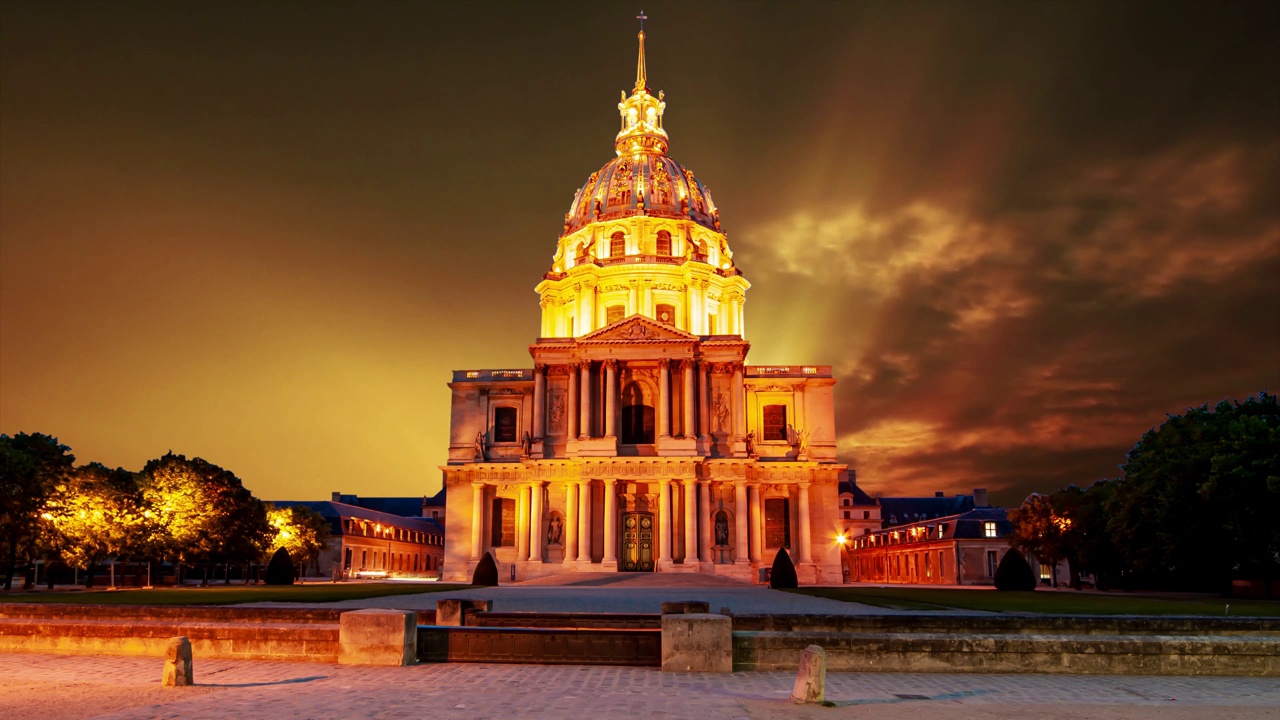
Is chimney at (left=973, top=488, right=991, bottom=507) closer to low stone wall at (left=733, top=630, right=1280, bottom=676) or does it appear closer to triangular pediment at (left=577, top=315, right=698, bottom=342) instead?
triangular pediment at (left=577, top=315, right=698, bottom=342)

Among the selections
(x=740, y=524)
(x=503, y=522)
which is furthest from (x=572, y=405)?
(x=740, y=524)

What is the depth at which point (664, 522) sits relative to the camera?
213 feet

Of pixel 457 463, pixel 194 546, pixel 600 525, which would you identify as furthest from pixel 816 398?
pixel 194 546

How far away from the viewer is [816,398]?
241 ft

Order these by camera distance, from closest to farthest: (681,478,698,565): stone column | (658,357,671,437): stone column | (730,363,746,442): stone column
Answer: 1. (681,478,698,565): stone column
2. (658,357,671,437): stone column
3. (730,363,746,442): stone column

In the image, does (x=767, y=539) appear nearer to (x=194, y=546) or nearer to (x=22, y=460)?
(x=194, y=546)

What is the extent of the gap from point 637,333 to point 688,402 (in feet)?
20.1

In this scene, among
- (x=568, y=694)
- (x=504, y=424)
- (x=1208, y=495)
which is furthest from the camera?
(x=504, y=424)

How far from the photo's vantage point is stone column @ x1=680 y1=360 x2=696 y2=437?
67438mm

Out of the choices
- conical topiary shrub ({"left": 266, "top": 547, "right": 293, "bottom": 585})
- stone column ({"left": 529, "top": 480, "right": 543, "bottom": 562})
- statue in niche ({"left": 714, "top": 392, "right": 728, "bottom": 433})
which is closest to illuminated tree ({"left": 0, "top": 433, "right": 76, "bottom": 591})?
A: conical topiary shrub ({"left": 266, "top": 547, "right": 293, "bottom": 585})

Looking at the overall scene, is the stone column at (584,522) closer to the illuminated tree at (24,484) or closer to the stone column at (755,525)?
the stone column at (755,525)

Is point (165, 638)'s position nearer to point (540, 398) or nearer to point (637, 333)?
point (637, 333)

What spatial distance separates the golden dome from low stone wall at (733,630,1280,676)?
75.5 m

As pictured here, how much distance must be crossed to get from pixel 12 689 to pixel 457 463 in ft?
196
